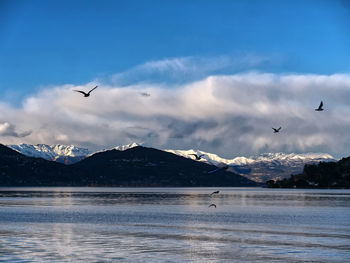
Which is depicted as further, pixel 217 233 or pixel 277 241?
pixel 217 233

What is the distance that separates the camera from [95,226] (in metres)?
84.4

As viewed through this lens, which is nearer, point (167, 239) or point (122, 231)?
point (167, 239)

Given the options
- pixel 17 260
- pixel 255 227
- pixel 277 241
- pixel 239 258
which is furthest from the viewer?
pixel 255 227

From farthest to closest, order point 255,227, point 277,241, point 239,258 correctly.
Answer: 1. point 255,227
2. point 277,241
3. point 239,258

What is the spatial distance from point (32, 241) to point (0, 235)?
7.95 m

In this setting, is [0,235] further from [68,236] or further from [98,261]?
[98,261]

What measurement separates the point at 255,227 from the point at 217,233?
1078 centimetres

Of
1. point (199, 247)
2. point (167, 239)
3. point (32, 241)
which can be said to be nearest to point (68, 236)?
point (32, 241)

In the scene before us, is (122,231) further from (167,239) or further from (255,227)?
(255,227)

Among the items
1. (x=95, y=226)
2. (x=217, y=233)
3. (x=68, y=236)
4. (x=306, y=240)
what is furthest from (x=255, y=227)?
(x=68, y=236)

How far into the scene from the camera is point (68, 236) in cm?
6919

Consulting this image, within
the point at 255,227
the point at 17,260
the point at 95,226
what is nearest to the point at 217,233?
the point at 255,227

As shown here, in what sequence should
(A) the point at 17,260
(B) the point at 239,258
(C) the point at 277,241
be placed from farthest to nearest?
(C) the point at 277,241 < (B) the point at 239,258 < (A) the point at 17,260

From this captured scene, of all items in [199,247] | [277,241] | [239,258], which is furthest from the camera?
[277,241]
